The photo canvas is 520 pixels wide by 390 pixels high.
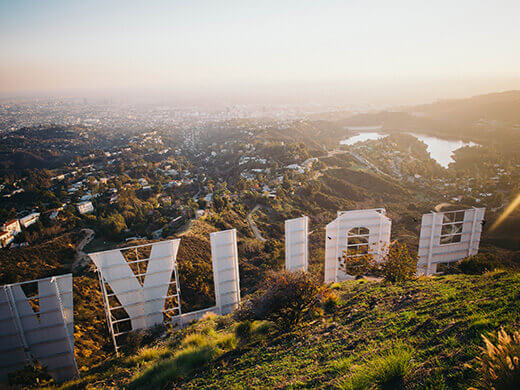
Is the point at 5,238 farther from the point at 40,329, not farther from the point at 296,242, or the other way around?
the point at 296,242

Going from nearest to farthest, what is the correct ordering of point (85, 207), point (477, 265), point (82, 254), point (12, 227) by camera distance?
point (477, 265), point (82, 254), point (12, 227), point (85, 207)

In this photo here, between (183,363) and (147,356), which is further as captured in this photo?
(147,356)

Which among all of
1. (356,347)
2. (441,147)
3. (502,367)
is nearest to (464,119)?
(441,147)

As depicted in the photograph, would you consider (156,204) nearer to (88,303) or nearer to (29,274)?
(29,274)

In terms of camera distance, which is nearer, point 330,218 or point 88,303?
point 88,303

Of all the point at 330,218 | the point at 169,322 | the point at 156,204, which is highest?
the point at 169,322

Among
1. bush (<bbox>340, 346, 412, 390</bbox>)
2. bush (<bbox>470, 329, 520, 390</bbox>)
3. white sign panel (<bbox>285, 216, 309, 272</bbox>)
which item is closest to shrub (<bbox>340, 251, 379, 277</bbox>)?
white sign panel (<bbox>285, 216, 309, 272</bbox>)

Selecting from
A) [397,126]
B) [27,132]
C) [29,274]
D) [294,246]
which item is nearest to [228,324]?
[294,246]

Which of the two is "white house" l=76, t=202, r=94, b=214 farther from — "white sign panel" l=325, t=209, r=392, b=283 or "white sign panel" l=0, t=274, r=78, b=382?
"white sign panel" l=325, t=209, r=392, b=283
